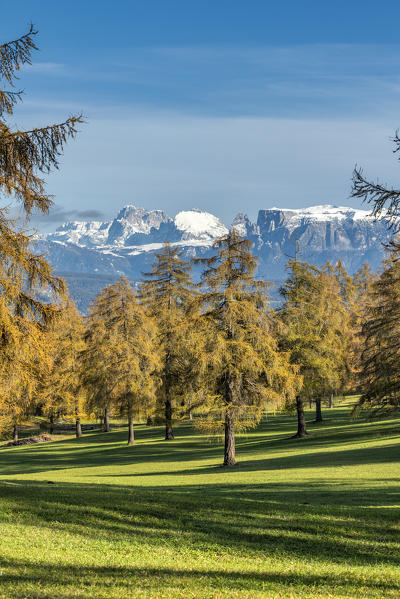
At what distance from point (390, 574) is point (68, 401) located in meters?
53.3

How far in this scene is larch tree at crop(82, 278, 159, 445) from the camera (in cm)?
4466

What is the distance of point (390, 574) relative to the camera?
10055mm

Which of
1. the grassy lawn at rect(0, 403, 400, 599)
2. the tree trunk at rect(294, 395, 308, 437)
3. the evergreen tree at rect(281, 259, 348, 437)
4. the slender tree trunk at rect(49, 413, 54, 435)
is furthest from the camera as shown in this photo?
the slender tree trunk at rect(49, 413, 54, 435)

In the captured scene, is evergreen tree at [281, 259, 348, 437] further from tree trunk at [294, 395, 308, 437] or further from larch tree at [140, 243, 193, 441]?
larch tree at [140, 243, 193, 441]

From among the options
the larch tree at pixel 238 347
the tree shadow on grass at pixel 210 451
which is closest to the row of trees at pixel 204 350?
the larch tree at pixel 238 347

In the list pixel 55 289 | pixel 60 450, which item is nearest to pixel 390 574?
pixel 55 289

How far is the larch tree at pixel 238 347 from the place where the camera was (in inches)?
1177

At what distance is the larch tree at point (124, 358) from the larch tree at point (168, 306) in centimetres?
119

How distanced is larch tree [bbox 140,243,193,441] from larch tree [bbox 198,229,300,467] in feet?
55.6

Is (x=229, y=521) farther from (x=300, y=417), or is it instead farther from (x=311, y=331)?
(x=300, y=417)

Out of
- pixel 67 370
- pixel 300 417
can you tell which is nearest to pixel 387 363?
pixel 300 417

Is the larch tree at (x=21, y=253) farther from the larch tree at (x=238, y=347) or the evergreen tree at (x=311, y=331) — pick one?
the evergreen tree at (x=311, y=331)

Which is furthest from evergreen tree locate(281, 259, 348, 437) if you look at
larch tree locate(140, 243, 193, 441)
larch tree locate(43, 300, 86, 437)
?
larch tree locate(43, 300, 86, 437)

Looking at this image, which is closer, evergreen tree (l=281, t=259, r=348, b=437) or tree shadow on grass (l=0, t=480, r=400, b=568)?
→ tree shadow on grass (l=0, t=480, r=400, b=568)
